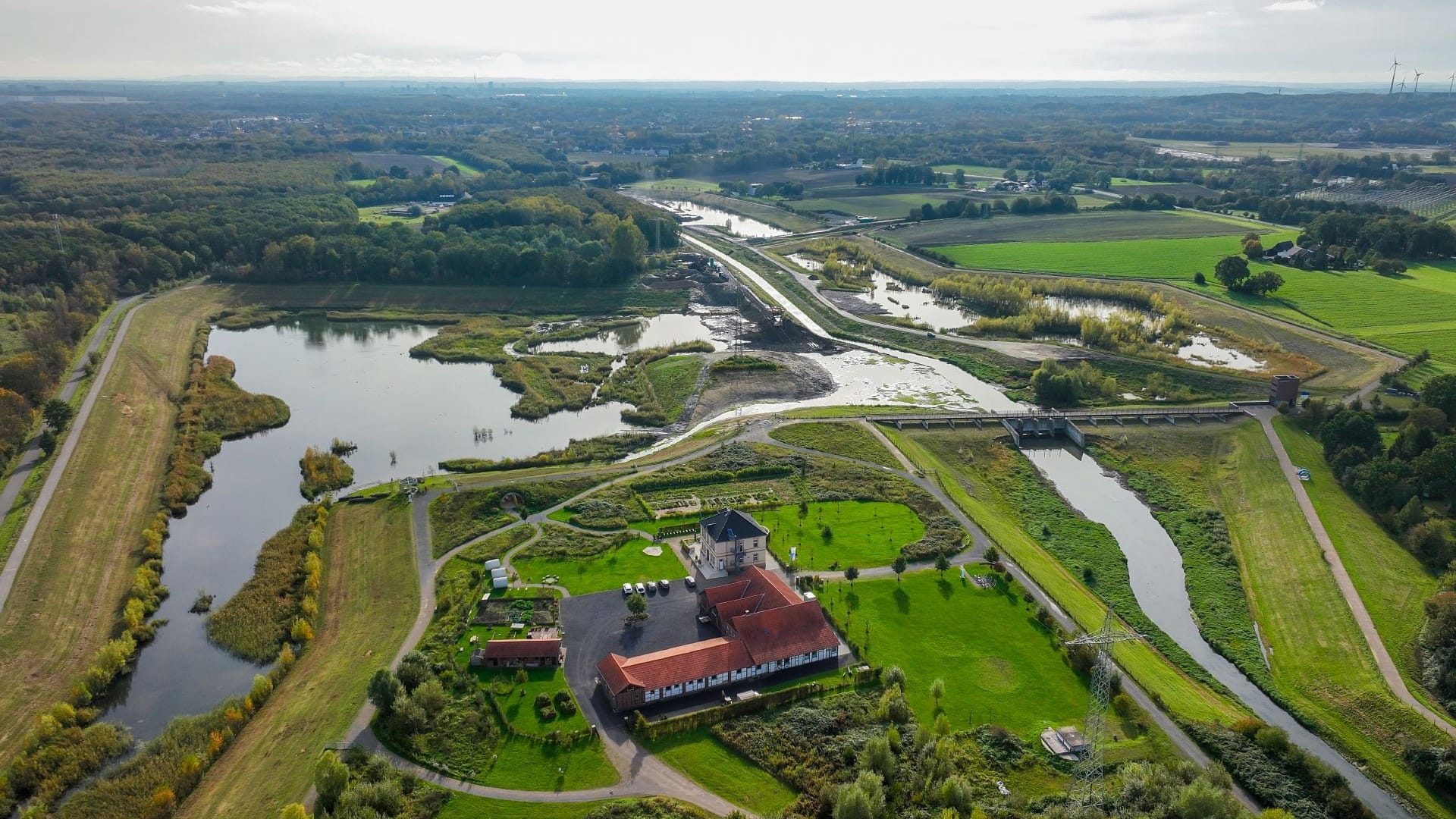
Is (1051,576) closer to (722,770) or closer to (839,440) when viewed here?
(839,440)

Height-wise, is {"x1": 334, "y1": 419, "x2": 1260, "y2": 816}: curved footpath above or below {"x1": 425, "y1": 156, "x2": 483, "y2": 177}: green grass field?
below

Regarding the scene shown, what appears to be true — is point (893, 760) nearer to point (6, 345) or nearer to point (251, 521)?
point (251, 521)

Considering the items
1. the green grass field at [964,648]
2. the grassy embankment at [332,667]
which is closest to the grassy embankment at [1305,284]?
the green grass field at [964,648]

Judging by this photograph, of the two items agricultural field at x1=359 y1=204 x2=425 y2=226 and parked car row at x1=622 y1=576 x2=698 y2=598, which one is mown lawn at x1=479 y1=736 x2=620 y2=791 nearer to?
parked car row at x1=622 y1=576 x2=698 y2=598

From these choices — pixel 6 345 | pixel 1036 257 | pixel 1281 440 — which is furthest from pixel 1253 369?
pixel 6 345

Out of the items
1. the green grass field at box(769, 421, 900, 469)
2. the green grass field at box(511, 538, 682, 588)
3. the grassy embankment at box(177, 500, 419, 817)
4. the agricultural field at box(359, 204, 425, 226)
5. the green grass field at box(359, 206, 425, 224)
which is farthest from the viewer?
the green grass field at box(359, 206, 425, 224)

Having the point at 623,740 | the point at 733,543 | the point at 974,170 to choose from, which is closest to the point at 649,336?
the point at 733,543

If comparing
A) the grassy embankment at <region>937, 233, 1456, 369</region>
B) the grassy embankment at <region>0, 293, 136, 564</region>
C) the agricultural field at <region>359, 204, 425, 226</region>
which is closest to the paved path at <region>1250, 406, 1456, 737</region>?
the grassy embankment at <region>937, 233, 1456, 369</region>

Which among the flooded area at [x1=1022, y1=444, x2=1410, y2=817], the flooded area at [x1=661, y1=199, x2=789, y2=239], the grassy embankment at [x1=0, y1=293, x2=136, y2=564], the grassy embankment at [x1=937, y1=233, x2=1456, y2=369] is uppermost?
the flooded area at [x1=661, y1=199, x2=789, y2=239]
